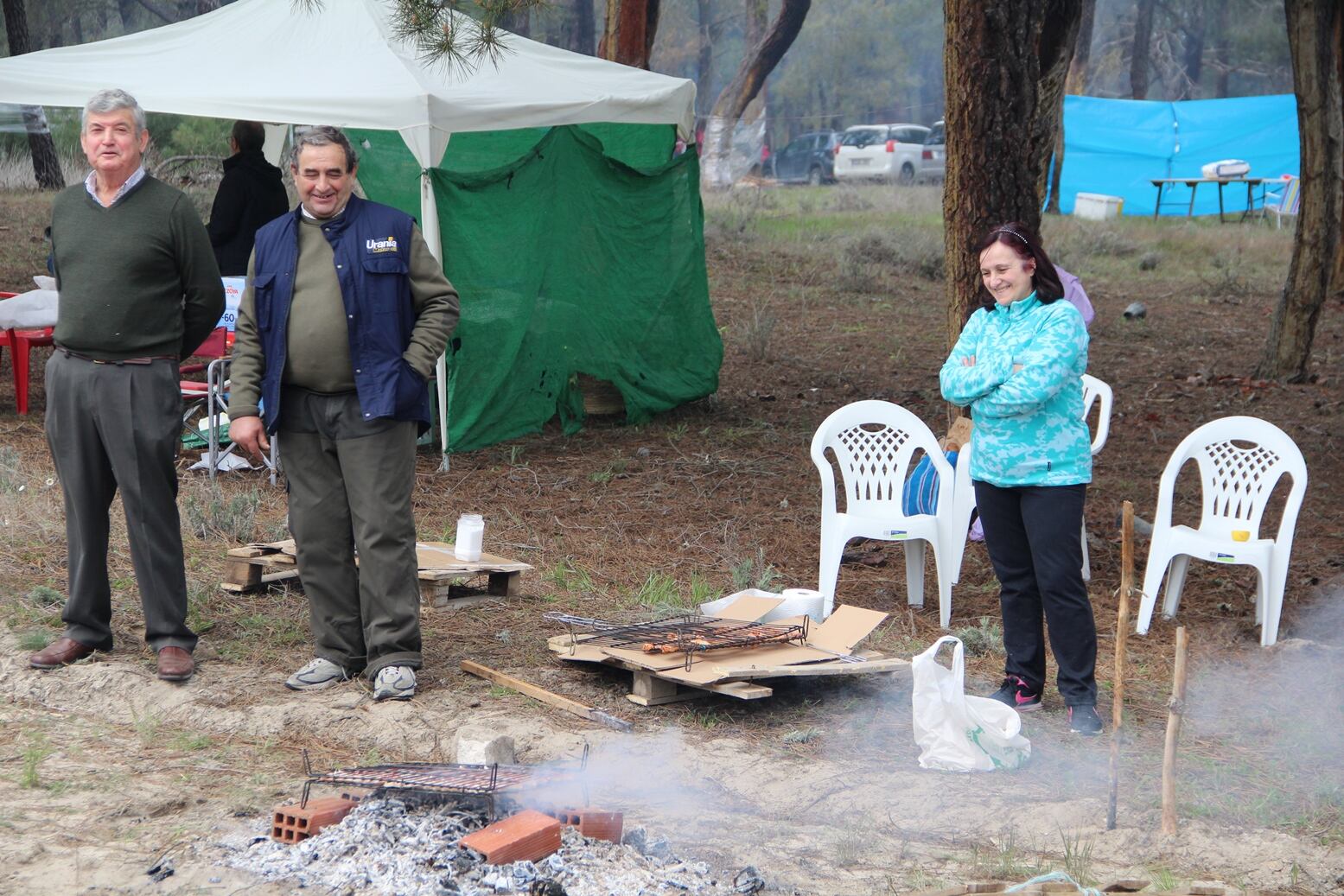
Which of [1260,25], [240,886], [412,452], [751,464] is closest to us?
[240,886]

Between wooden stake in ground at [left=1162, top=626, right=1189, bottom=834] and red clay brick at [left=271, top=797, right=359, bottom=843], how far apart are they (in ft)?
6.97

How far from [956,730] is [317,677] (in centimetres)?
216

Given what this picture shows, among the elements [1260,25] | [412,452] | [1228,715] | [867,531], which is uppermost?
[1260,25]

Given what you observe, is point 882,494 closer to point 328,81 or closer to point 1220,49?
point 328,81

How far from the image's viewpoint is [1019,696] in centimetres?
489

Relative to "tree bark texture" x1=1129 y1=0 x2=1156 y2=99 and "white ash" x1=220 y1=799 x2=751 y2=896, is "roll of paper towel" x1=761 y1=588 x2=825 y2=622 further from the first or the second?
"tree bark texture" x1=1129 y1=0 x2=1156 y2=99

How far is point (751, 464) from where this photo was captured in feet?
29.8

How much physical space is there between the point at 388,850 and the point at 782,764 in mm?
1372

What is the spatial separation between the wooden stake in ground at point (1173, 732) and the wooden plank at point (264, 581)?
3.77 m

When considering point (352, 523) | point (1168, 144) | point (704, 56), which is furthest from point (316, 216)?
point (704, 56)

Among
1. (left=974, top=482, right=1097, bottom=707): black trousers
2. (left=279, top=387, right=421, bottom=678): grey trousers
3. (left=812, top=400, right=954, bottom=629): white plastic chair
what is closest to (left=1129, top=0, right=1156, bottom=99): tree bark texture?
(left=812, top=400, right=954, bottom=629): white plastic chair

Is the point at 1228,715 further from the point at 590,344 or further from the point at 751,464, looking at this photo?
the point at 590,344

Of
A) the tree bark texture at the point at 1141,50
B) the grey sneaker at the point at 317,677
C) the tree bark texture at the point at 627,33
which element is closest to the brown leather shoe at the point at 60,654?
the grey sneaker at the point at 317,677

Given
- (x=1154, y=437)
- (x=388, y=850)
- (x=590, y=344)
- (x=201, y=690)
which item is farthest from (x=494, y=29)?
(x=1154, y=437)
